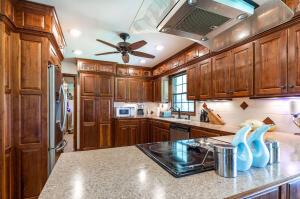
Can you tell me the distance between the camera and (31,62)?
2.06m

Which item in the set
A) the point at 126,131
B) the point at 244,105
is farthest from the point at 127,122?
the point at 244,105

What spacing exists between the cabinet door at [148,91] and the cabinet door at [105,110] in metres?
1.12

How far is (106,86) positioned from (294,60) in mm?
4014

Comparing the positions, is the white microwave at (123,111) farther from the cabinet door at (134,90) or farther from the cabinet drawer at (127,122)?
the cabinet drawer at (127,122)

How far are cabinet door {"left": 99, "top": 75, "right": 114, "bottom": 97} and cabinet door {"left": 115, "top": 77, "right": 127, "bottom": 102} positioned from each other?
0.63 ft

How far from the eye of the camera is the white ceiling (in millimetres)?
2000

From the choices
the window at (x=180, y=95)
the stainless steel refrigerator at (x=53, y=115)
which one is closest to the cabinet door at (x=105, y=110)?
the window at (x=180, y=95)

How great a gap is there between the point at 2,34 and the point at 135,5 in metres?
1.45

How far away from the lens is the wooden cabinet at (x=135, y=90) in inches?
199

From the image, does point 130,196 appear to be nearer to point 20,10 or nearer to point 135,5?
point 135,5

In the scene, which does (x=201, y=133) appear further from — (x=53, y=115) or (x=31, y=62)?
(x=31, y=62)

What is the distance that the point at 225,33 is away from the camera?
3.99ft

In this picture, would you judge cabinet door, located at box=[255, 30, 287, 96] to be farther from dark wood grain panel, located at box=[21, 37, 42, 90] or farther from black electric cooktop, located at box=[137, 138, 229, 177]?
dark wood grain panel, located at box=[21, 37, 42, 90]

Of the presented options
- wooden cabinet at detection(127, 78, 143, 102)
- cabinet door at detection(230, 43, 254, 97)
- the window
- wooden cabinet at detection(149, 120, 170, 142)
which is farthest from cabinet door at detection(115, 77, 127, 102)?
cabinet door at detection(230, 43, 254, 97)
